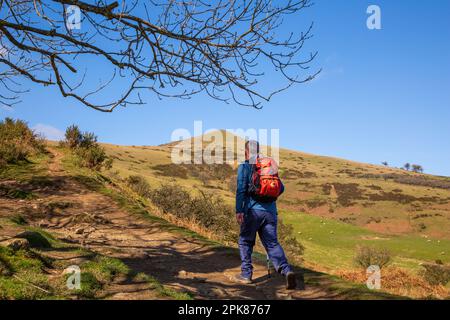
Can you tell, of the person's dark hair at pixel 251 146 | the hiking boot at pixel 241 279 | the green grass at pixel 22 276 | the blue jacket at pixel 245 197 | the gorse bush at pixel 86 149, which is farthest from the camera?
the gorse bush at pixel 86 149

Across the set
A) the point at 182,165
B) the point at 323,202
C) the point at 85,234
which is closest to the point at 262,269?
the point at 85,234

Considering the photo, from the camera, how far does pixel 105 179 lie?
52.5 feet

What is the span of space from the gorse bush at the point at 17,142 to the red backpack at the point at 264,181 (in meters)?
12.2

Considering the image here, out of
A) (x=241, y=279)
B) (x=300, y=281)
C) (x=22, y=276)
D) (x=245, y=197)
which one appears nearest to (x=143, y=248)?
(x=241, y=279)

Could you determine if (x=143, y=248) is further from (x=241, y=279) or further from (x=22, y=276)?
(x=22, y=276)

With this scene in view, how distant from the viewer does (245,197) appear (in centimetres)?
570

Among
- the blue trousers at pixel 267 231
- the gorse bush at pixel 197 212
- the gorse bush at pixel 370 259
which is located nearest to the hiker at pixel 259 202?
the blue trousers at pixel 267 231

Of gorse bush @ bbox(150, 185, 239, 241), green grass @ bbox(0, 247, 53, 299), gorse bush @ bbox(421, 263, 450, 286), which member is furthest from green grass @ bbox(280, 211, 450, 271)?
green grass @ bbox(0, 247, 53, 299)

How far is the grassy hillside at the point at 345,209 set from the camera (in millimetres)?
26000

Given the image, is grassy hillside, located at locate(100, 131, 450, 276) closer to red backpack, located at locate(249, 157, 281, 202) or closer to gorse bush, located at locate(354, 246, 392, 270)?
gorse bush, located at locate(354, 246, 392, 270)

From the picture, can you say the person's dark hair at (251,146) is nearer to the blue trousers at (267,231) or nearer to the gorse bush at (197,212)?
the blue trousers at (267,231)

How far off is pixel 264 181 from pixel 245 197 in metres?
0.36
